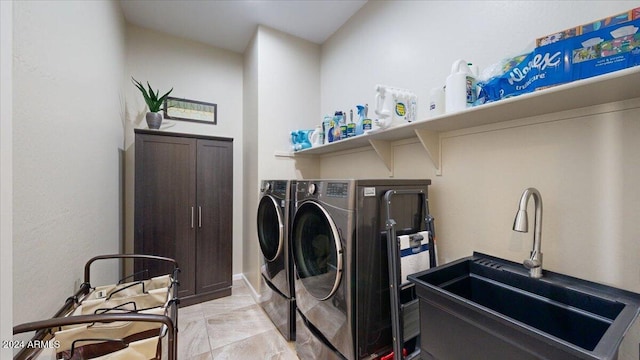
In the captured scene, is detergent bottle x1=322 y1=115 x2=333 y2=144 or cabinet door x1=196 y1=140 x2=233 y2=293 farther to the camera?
A: cabinet door x1=196 y1=140 x2=233 y2=293

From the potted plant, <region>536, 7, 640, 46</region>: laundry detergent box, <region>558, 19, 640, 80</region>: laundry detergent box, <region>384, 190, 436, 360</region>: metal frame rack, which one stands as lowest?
<region>384, 190, 436, 360</region>: metal frame rack

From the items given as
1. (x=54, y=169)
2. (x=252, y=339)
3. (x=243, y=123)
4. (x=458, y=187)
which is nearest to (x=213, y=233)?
(x=252, y=339)

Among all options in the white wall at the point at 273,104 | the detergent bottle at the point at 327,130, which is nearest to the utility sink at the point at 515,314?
the detergent bottle at the point at 327,130

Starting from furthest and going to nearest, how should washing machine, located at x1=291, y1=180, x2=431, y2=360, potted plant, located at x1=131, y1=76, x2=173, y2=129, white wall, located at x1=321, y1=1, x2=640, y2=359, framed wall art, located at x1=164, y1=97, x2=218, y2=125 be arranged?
framed wall art, located at x1=164, y1=97, x2=218, y2=125, potted plant, located at x1=131, y1=76, x2=173, y2=129, washing machine, located at x1=291, y1=180, x2=431, y2=360, white wall, located at x1=321, y1=1, x2=640, y2=359

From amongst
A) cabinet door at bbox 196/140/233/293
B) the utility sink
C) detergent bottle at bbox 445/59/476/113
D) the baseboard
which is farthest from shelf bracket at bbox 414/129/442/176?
the baseboard

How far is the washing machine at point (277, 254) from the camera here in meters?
1.84

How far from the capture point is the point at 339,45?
8.50 feet

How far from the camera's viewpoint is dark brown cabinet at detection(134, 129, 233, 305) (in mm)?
2273

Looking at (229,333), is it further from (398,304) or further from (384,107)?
(384,107)

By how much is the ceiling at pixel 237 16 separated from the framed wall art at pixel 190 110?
2.60ft

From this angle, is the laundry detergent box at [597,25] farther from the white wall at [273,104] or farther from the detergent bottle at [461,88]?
the white wall at [273,104]

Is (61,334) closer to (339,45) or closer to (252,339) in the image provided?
(252,339)

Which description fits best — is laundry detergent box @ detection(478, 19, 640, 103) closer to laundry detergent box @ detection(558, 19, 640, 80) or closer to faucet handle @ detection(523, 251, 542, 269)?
laundry detergent box @ detection(558, 19, 640, 80)

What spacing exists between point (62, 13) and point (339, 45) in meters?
2.17
